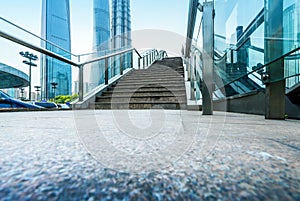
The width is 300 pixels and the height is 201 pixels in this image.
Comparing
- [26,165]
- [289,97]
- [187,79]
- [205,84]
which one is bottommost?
[26,165]

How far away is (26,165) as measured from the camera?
345 millimetres

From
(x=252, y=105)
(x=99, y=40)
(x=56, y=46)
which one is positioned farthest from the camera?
(x=99, y=40)

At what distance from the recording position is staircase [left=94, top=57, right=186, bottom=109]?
10.9 ft

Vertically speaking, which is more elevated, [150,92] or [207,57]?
[207,57]

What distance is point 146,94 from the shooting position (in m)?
3.74

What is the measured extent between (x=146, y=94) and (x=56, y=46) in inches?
72.6

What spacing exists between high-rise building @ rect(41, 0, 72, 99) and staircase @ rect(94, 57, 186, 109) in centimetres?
87

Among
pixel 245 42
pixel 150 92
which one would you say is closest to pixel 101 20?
pixel 150 92

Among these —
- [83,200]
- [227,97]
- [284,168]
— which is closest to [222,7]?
[227,97]

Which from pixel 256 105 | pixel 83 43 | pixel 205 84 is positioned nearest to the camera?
pixel 205 84

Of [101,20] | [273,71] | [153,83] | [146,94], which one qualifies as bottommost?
[146,94]

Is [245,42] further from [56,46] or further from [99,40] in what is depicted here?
[99,40]

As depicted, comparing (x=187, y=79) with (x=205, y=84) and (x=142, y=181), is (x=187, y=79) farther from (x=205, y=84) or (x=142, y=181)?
(x=142, y=181)

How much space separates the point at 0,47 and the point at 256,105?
3.66 meters
